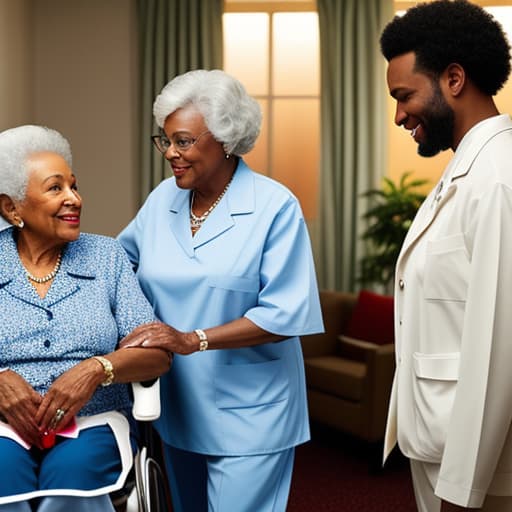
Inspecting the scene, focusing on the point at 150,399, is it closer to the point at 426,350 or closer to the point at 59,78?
the point at 426,350

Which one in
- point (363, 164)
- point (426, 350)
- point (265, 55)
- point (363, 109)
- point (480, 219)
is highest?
point (265, 55)

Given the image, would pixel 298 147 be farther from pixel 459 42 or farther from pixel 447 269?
pixel 447 269

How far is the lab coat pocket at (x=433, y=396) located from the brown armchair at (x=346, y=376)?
3.13 metres

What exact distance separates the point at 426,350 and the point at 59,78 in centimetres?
596

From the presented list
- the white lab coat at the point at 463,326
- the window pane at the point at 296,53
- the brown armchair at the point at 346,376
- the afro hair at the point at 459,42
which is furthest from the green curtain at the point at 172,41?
the white lab coat at the point at 463,326

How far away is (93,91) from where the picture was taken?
23.0 ft

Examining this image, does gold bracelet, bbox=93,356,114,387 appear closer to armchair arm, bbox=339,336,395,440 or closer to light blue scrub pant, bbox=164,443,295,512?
light blue scrub pant, bbox=164,443,295,512

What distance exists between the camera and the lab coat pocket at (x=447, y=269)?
61.4 inches

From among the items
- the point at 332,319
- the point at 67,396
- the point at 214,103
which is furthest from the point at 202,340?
the point at 332,319

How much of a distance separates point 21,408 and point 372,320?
3.65 m

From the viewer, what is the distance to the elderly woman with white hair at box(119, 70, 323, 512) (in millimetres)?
2283

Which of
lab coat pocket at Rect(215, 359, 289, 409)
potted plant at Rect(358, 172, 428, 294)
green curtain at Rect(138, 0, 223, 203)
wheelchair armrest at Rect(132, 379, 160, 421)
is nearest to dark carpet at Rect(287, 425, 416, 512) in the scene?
potted plant at Rect(358, 172, 428, 294)

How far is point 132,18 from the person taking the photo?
7.01 m

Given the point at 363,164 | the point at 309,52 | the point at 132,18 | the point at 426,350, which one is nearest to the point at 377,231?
the point at 363,164
